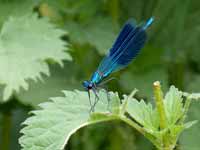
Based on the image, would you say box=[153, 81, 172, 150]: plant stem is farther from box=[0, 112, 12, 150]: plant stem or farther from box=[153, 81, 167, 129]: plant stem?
box=[0, 112, 12, 150]: plant stem

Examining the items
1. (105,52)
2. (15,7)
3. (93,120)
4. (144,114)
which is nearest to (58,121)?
(93,120)

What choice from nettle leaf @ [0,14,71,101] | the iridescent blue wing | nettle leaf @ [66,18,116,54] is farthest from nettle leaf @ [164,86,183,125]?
nettle leaf @ [66,18,116,54]

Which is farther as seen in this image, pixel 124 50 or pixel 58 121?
pixel 124 50

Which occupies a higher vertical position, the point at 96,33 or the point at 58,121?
the point at 96,33

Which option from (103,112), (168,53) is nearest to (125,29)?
(103,112)

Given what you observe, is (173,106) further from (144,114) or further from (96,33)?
(96,33)

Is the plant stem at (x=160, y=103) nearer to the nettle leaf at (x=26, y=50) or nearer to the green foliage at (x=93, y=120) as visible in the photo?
the green foliage at (x=93, y=120)
